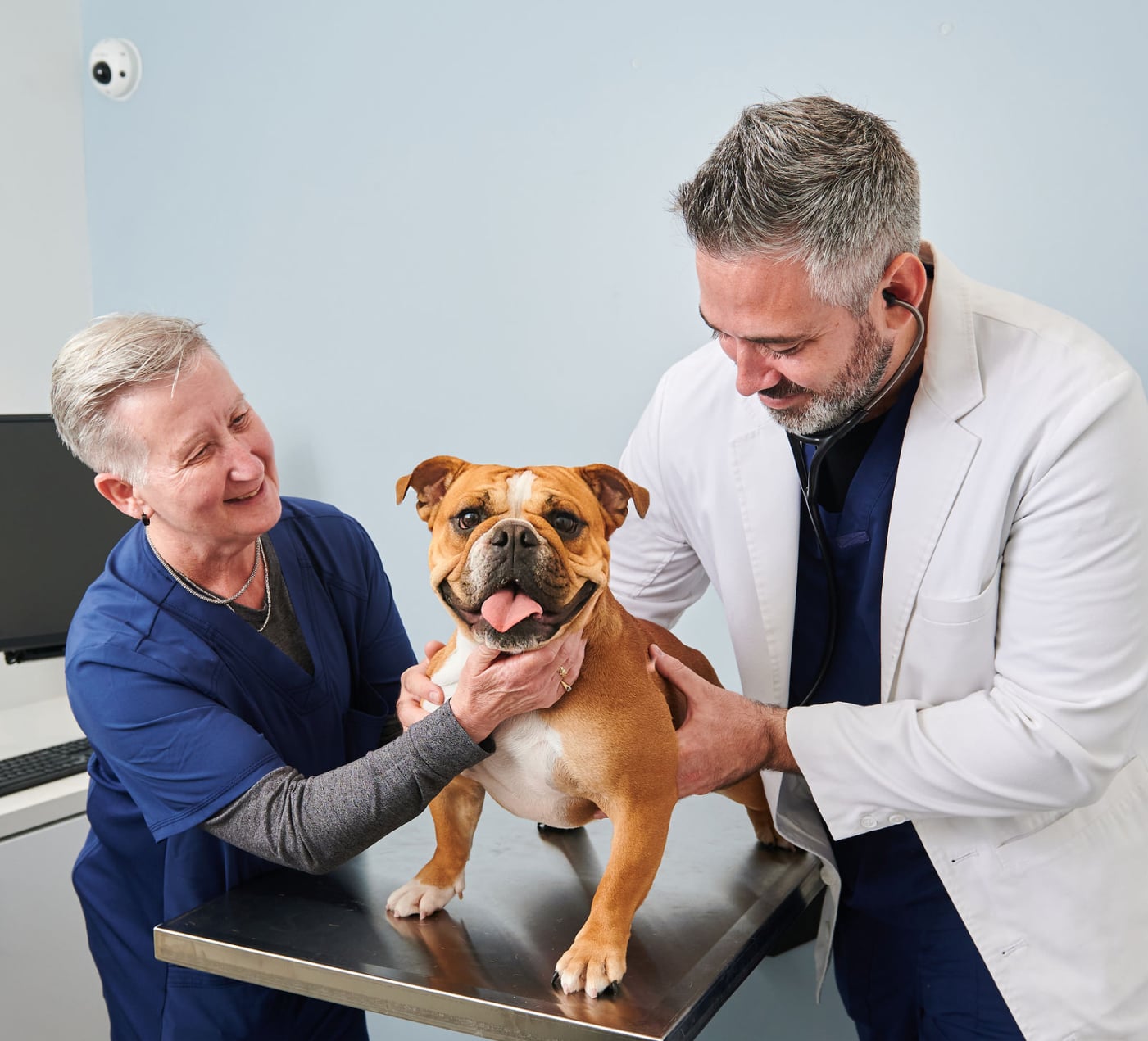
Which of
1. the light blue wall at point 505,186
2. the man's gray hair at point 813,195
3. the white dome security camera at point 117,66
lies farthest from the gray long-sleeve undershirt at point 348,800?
the white dome security camera at point 117,66

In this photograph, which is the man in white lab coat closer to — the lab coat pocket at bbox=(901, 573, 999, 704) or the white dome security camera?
the lab coat pocket at bbox=(901, 573, 999, 704)

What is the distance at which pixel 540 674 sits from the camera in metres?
1.12

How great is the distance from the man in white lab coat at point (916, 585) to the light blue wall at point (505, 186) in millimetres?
485

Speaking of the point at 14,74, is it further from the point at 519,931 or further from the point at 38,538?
the point at 519,931

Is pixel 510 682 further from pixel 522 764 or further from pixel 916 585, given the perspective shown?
pixel 916 585

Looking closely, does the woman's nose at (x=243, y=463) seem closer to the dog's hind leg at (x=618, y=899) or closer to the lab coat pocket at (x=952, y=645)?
the dog's hind leg at (x=618, y=899)

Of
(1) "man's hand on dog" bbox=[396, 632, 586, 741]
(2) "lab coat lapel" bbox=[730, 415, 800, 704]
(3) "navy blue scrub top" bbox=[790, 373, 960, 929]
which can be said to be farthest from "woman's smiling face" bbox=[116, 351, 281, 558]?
(3) "navy blue scrub top" bbox=[790, 373, 960, 929]

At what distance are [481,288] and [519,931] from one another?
1480mm

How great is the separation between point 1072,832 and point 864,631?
1.11ft

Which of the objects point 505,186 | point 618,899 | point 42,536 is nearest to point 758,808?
point 618,899

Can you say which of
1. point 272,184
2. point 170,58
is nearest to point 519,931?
point 272,184

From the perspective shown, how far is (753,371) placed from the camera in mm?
1228

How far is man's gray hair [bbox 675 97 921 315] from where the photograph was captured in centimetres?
115

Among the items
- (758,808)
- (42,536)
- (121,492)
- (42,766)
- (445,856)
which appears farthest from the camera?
(42,536)
